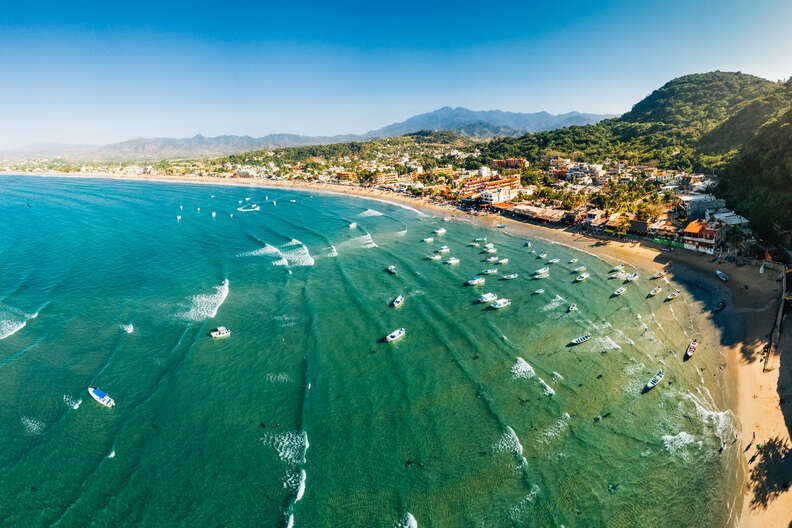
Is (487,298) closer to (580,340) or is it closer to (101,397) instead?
(580,340)

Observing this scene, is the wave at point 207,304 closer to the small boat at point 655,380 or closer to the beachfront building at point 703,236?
the small boat at point 655,380

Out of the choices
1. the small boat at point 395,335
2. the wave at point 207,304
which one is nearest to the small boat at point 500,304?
the small boat at point 395,335

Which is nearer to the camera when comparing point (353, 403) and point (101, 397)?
point (101, 397)

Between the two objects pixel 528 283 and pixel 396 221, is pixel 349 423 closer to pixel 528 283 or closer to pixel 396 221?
pixel 528 283

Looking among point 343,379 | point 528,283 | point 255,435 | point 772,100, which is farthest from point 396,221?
point 772,100

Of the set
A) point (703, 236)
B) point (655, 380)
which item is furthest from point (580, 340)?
point (703, 236)

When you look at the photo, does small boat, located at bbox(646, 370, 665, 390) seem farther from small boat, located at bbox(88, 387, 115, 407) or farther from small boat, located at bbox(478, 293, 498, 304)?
small boat, located at bbox(88, 387, 115, 407)
